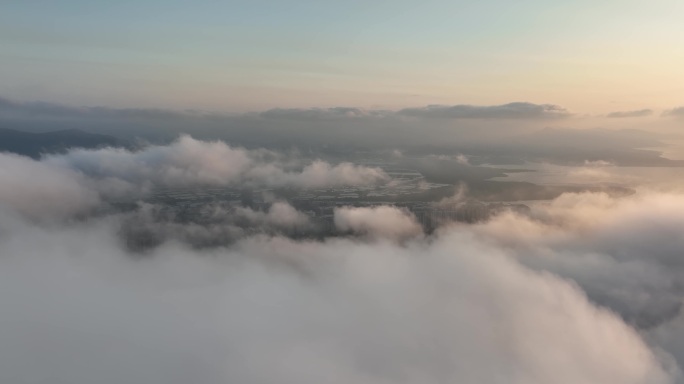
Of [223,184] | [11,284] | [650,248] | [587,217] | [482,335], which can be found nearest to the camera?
[482,335]

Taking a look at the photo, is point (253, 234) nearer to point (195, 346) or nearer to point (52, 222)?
point (195, 346)

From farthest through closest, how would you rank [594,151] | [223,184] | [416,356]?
[594,151] < [223,184] < [416,356]

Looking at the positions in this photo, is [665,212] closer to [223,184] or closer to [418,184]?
[418,184]

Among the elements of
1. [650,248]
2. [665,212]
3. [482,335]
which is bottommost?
[482,335]

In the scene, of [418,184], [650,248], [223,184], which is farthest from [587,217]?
[223,184]

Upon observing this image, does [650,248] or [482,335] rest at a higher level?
[650,248]

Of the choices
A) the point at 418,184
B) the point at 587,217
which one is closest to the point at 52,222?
the point at 418,184

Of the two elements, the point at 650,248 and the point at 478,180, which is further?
the point at 478,180
